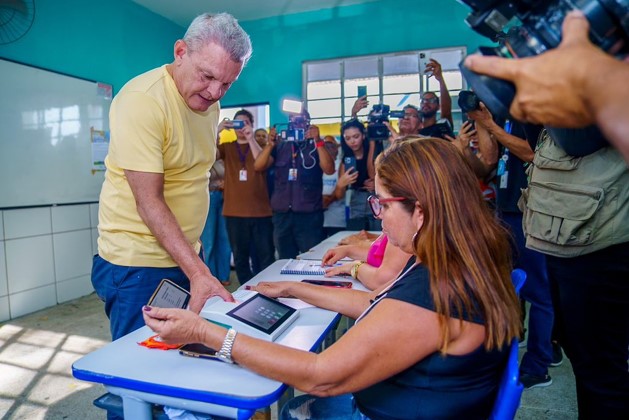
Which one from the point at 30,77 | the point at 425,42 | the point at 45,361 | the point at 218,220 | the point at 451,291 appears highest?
the point at 425,42

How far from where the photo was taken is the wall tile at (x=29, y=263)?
344 cm

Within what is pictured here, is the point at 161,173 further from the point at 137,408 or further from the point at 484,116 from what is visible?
the point at 484,116

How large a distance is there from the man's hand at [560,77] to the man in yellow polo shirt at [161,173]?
35.6 inches

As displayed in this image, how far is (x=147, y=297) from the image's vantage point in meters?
1.42

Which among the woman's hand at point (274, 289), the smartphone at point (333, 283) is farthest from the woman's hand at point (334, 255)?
the woman's hand at point (274, 289)

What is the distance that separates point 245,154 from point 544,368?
2.73 meters

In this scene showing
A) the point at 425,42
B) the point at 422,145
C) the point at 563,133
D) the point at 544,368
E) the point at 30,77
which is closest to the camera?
the point at 563,133

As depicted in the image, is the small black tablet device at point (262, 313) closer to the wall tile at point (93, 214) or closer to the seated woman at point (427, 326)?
the seated woman at point (427, 326)

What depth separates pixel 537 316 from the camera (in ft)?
7.32

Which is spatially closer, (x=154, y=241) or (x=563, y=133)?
(x=563, y=133)

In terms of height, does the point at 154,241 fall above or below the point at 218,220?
above

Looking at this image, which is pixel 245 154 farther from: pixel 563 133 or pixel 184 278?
pixel 563 133

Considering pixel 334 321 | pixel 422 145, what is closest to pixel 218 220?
pixel 334 321

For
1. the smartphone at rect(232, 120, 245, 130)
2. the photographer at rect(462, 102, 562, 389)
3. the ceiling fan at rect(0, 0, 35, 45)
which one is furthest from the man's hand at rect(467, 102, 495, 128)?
the ceiling fan at rect(0, 0, 35, 45)
